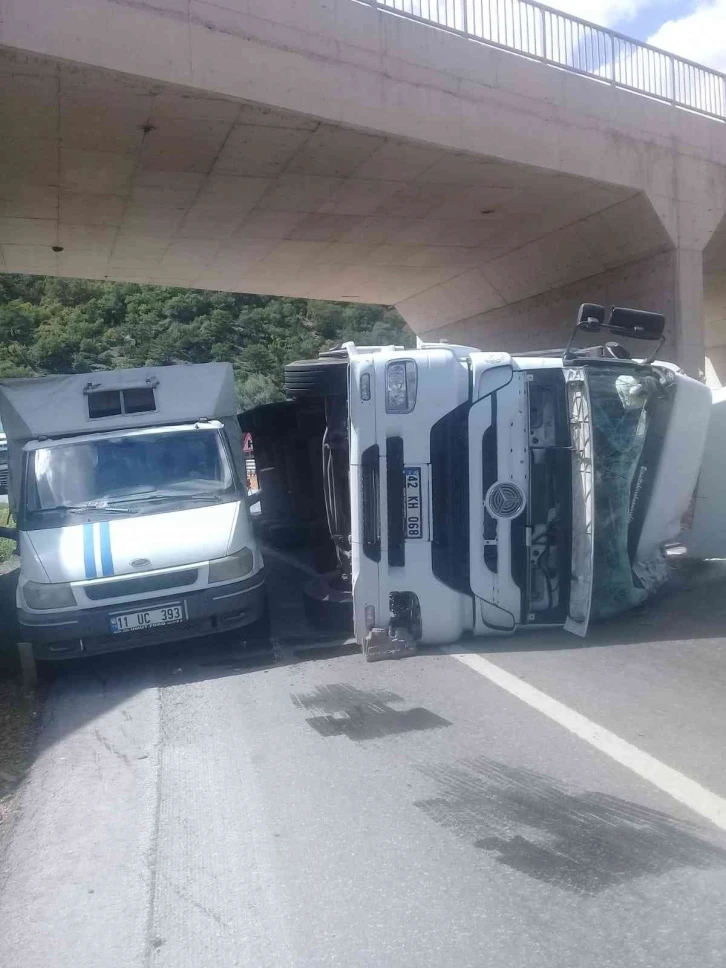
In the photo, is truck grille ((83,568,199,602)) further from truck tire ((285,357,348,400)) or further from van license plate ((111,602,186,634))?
truck tire ((285,357,348,400))

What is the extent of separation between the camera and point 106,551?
24.5ft

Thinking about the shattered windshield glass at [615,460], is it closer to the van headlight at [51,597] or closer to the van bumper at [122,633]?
the van bumper at [122,633]

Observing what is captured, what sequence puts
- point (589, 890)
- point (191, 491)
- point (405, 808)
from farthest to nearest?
point (191, 491) < point (405, 808) < point (589, 890)

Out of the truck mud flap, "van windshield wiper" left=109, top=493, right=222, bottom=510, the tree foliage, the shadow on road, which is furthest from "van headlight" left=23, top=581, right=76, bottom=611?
the tree foliage

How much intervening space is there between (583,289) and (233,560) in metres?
10.6

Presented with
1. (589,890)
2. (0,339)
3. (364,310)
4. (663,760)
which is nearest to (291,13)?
(663,760)

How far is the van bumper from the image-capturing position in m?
7.20

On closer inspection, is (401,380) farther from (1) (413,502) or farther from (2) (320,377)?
(2) (320,377)

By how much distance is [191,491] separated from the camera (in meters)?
8.40

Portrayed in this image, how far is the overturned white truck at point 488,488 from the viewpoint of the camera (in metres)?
7.20

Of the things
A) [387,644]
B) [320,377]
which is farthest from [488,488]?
[320,377]

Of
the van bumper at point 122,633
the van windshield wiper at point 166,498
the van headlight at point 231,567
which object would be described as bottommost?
the van bumper at point 122,633

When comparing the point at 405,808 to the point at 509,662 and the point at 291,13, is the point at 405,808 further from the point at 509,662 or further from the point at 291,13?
the point at 291,13

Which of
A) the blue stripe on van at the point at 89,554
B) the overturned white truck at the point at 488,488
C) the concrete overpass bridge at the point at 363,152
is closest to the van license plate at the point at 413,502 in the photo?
the overturned white truck at the point at 488,488
